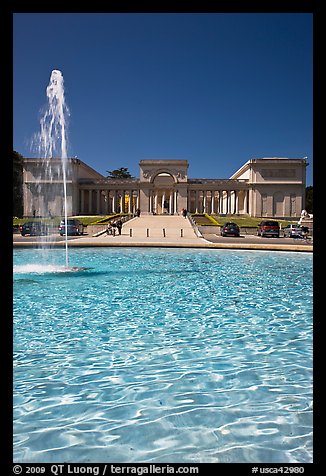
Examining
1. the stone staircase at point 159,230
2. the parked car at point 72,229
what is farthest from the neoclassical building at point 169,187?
the parked car at point 72,229

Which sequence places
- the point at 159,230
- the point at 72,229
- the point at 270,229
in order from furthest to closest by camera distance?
the point at 159,230 < the point at 72,229 < the point at 270,229

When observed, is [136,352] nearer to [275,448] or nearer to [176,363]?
[176,363]

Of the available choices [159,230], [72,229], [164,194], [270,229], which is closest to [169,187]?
[164,194]

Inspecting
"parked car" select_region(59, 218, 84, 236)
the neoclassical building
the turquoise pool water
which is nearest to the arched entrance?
the neoclassical building

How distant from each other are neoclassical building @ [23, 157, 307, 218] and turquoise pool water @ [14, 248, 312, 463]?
71.6 meters

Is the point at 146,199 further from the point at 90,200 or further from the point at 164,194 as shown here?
the point at 90,200

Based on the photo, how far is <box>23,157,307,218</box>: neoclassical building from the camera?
79.7m

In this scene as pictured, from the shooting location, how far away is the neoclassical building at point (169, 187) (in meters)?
79.7

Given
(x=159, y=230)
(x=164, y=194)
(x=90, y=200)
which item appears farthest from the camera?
(x=164, y=194)

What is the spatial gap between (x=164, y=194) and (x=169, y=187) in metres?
5.56

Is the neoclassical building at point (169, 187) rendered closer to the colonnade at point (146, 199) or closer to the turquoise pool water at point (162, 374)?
the colonnade at point (146, 199)

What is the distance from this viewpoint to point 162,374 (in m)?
5.08
